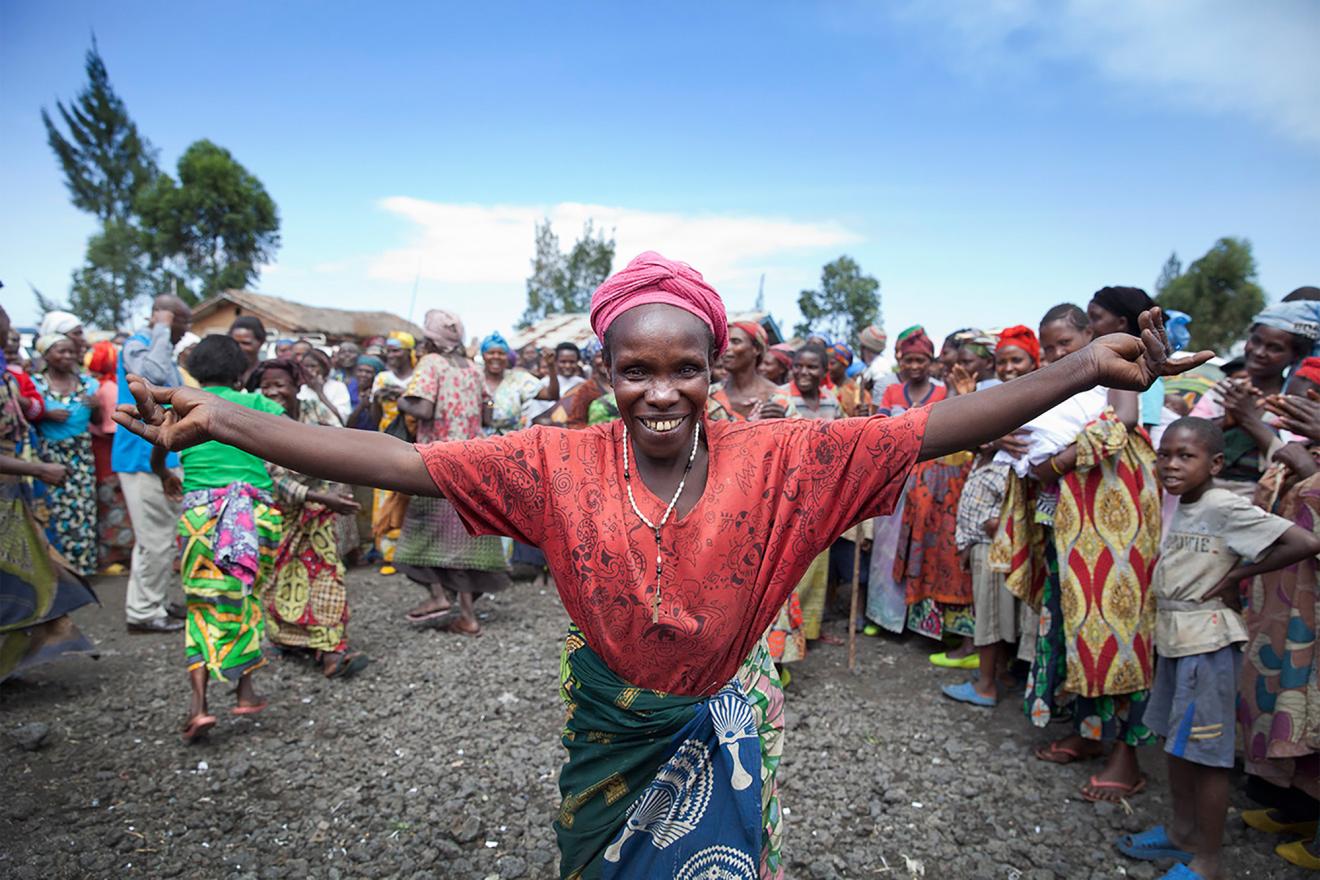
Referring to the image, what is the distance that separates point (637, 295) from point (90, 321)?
4464 cm

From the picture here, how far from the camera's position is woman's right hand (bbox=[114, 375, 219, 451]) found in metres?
1.66

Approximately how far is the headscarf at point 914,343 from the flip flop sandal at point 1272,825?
3.47 m

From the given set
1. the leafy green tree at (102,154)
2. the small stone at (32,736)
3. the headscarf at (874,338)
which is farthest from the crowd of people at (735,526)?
the leafy green tree at (102,154)

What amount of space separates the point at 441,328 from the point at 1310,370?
17.6 ft

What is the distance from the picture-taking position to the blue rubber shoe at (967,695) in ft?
15.0

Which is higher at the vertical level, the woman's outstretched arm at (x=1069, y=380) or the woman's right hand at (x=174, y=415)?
the woman's outstretched arm at (x=1069, y=380)

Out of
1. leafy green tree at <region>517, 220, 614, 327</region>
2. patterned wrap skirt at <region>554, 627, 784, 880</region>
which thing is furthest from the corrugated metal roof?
patterned wrap skirt at <region>554, 627, 784, 880</region>

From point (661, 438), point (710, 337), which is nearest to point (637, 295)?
point (710, 337)

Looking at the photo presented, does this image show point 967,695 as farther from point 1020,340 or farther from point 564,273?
point 564,273

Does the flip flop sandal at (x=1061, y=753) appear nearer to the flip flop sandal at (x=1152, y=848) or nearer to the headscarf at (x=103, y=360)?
the flip flop sandal at (x=1152, y=848)

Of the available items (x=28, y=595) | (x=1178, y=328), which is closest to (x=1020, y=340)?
(x=1178, y=328)

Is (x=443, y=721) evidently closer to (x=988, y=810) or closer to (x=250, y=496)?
(x=250, y=496)

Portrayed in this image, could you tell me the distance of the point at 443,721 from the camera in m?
4.25

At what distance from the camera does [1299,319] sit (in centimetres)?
374
